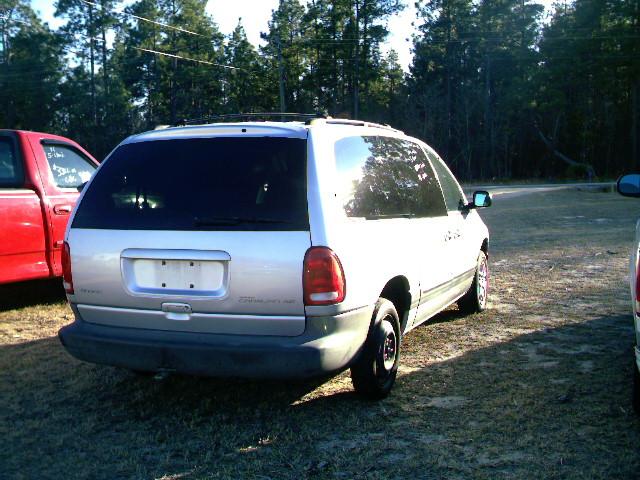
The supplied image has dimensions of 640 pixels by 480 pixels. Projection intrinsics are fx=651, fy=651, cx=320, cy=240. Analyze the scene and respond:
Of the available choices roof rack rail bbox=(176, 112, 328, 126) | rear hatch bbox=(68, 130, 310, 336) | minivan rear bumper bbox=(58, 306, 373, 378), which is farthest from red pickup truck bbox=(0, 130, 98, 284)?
minivan rear bumper bbox=(58, 306, 373, 378)

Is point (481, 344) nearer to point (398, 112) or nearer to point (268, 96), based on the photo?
point (398, 112)

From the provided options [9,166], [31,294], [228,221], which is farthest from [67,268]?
[31,294]

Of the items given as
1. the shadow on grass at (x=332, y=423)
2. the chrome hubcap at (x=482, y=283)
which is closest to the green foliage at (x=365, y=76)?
the chrome hubcap at (x=482, y=283)

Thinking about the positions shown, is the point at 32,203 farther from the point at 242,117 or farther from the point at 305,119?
the point at 305,119

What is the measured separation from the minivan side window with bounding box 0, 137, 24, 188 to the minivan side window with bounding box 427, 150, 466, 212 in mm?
4199

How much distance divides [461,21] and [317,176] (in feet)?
197

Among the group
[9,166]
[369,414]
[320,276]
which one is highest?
[9,166]

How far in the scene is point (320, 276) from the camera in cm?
354

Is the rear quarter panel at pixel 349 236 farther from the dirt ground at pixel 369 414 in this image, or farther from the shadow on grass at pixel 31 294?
the shadow on grass at pixel 31 294

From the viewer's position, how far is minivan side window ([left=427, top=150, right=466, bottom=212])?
573cm

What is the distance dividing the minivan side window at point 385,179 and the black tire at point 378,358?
2.14ft

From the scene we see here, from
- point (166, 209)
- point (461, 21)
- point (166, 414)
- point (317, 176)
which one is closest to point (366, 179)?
point (317, 176)

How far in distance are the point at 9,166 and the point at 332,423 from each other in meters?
4.78

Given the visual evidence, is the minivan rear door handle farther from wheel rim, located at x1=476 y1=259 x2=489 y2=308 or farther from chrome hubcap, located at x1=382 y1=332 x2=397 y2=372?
wheel rim, located at x1=476 y1=259 x2=489 y2=308
